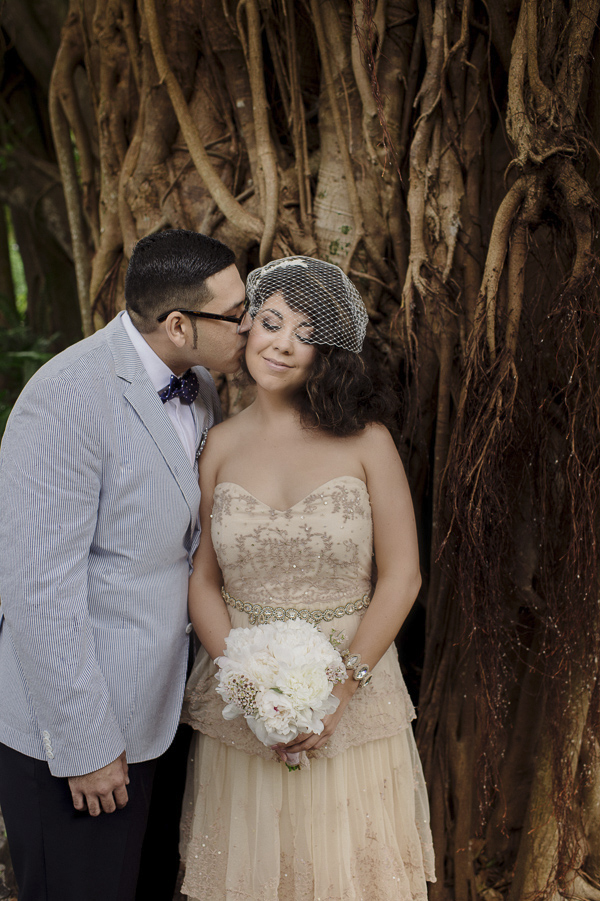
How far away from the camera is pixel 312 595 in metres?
1.58

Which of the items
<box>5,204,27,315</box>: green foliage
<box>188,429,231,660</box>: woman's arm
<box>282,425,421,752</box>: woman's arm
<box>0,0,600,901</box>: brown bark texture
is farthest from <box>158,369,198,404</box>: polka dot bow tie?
<box>5,204,27,315</box>: green foliage

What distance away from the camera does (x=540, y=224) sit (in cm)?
174

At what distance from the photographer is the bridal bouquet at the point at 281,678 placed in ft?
4.20

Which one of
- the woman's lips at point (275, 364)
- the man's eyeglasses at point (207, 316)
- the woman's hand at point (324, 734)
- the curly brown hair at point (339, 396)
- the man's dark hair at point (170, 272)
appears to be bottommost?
the woman's hand at point (324, 734)

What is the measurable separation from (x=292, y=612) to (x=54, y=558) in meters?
0.59

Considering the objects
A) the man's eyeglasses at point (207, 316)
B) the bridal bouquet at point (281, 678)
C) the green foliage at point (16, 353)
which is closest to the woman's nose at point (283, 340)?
the man's eyeglasses at point (207, 316)

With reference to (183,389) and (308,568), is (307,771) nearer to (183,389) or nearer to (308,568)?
(308,568)

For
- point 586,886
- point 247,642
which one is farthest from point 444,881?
point 247,642

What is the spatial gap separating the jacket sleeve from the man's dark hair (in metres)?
0.32

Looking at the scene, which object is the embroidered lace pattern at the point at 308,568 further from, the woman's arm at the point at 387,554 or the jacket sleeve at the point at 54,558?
the jacket sleeve at the point at 54,558

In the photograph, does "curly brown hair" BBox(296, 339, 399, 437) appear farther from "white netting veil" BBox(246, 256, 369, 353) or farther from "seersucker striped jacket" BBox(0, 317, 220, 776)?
"seersucker striped jacket" BBox(0, 317, 220, 776)

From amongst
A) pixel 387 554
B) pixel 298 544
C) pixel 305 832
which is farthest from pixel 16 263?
pixel 305 832

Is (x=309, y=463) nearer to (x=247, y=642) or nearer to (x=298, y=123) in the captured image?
(x=247, y=642)

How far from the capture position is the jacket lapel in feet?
4.87
